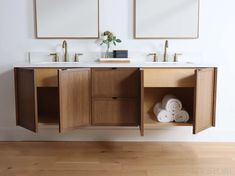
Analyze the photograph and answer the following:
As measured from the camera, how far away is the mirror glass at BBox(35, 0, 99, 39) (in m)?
2.66

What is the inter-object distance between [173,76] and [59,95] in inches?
36.7

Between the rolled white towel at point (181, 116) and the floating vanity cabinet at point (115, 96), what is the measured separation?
1.19 feet

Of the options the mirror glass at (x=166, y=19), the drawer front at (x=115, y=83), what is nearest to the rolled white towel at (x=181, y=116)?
the drawer front at (x=115, y=83)

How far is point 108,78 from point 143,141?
822mm

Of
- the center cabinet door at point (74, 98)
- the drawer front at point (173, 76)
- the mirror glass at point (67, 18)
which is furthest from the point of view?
the mirror glass at point (67, 18)

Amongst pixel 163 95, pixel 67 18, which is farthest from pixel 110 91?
pixel 67 18

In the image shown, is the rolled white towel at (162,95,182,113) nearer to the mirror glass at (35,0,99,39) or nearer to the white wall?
the white wall

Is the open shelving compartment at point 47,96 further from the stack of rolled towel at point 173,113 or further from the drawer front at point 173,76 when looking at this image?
the stack of rolled towel at point 173,113

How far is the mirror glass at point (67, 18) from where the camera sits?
2.66 meters

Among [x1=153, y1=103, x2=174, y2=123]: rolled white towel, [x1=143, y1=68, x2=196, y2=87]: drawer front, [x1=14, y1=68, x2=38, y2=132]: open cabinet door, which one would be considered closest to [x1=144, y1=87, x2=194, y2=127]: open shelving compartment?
[x1=153, y1=103, x2=174, y2=123]: rolled white towel

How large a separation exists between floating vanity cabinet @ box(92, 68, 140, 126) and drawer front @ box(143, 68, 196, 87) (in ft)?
0.36

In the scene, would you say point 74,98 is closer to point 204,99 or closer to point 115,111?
point 115,111

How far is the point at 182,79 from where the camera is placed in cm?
232

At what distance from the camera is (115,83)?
234 cm
